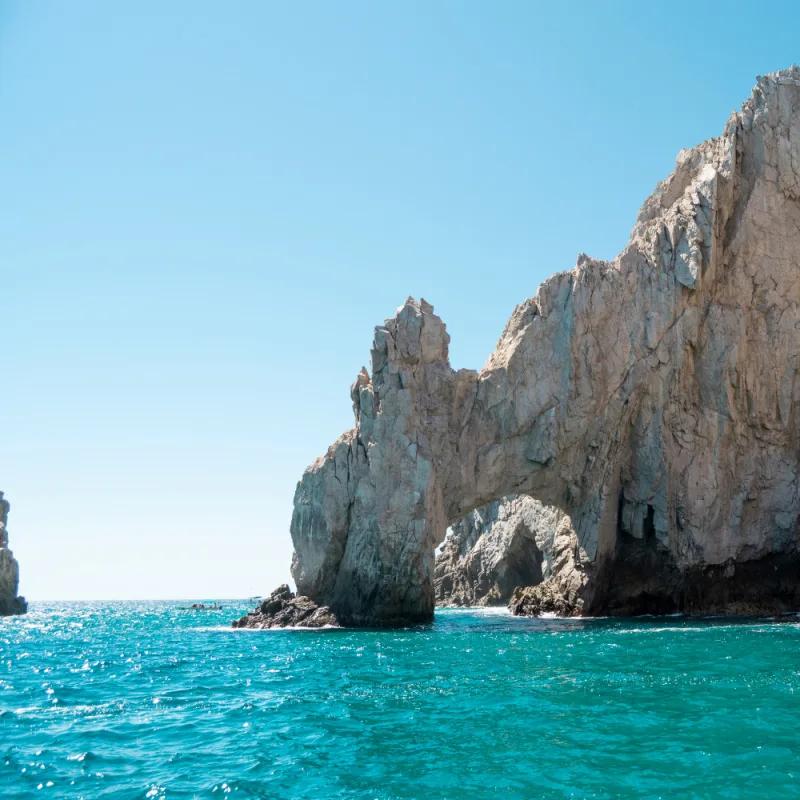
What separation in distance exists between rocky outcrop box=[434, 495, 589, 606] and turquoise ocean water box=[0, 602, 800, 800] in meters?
24.5

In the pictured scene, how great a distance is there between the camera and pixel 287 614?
4419 centimetres

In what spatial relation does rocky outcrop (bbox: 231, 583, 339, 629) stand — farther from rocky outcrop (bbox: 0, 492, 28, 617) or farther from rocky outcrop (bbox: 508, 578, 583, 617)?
rocky outcrop (bbox: 0, 492, 28, 617)

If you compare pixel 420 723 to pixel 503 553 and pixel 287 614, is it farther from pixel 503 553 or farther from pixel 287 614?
pixel 503 553

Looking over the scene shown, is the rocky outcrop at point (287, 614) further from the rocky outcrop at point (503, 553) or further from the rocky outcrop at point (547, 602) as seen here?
the rocky outcrop at point (503, 553)

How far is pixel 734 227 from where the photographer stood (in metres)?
45.2

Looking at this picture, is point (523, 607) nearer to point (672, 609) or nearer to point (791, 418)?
point (672, 609)

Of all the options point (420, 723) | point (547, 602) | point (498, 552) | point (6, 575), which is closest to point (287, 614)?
point (547, 602)

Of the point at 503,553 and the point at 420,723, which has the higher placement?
the point at 503,553

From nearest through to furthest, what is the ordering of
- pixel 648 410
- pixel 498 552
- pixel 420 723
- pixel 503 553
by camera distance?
pixel 420 723, pixel 648 410, pixel 503 553, pixel 498 552

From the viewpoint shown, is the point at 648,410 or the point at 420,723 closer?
the point at 420,723

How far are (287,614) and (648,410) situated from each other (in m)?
24.6

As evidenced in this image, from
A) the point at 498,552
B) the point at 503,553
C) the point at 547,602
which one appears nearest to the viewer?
the point at 547,602

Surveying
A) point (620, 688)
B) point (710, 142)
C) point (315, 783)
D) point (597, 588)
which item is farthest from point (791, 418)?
point (315, 783)

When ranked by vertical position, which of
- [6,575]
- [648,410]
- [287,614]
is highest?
[648,410]
